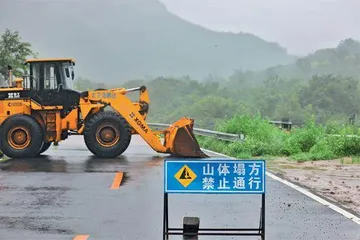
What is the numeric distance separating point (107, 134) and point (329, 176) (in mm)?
6488

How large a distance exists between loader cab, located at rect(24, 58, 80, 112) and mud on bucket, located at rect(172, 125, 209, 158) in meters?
3.36

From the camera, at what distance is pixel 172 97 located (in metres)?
76.7

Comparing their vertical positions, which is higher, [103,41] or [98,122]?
[103,41]

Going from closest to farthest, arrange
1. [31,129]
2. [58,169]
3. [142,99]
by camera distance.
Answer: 1. [58,169]
2. [31,129]
3. [142,99]

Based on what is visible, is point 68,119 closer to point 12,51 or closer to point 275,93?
point 12,51

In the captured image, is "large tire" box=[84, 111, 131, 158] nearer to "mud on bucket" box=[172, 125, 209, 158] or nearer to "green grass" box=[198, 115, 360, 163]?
"mud on bucket" box=[172, 125, 209, 158]

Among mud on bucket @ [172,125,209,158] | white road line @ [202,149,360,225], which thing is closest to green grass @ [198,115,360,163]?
mud on bucket @ [172,125,209,158]

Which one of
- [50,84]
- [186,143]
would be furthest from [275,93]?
[186,143]

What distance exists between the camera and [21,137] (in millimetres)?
17875

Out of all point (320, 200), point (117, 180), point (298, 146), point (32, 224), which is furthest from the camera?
point (298, 146)

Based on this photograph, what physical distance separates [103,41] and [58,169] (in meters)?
97.1

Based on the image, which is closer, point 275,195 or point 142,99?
point 275,195

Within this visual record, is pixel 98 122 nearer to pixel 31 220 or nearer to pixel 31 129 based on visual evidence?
pixel 31 129

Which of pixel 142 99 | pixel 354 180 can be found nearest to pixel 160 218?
pixel 354 180
